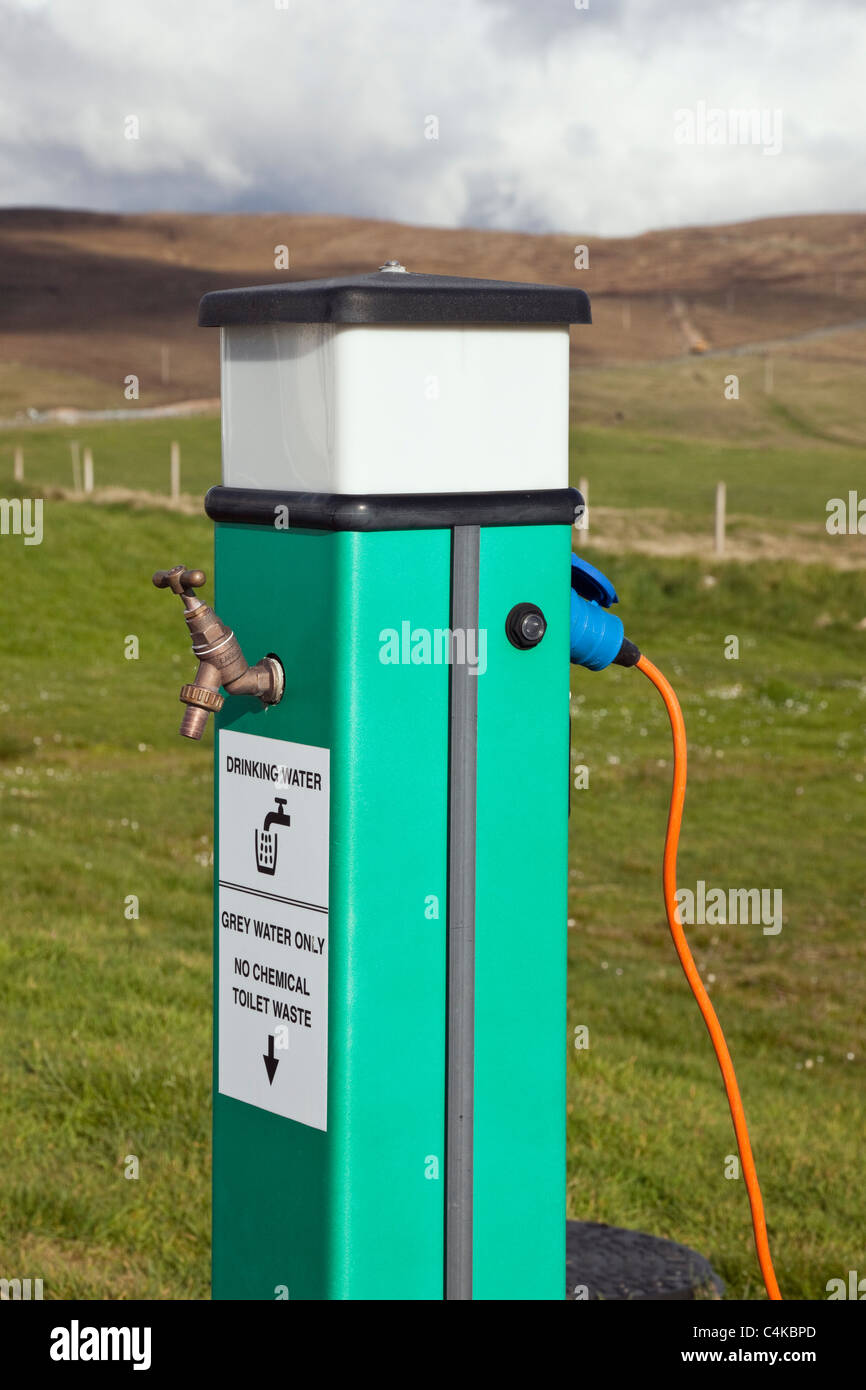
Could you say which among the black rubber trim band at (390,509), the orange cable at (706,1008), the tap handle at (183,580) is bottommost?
the orange cable at (706,1008)

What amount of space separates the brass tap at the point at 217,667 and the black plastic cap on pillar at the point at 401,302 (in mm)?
470

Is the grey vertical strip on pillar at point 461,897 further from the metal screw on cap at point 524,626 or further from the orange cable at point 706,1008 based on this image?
the orange cable at point 706,1008

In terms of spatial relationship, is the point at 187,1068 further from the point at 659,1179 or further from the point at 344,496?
the point at 344,496

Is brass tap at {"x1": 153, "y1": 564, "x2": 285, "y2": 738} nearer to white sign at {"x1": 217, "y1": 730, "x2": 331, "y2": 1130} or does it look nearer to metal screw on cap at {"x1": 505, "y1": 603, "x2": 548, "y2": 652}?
white sign at {"x1": 217, "y1": 730, "x2": 331, "y2": 1130}

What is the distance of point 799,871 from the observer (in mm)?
10586

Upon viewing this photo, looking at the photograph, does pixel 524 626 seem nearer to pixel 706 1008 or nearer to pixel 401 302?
pixel 401 302

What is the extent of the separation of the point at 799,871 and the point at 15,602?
11324mm

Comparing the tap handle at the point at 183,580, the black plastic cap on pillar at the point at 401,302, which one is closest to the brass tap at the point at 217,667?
the tap handle at the point at 183,580

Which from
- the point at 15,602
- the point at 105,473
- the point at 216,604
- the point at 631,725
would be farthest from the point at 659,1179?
the point at 105,473

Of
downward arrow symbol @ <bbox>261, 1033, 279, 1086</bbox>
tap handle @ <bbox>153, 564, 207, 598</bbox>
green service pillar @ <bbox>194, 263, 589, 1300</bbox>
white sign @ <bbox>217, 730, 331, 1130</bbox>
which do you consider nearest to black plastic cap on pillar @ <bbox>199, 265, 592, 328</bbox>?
green service pillar @ <bbox>194, 263, 589, 1300</bbox>

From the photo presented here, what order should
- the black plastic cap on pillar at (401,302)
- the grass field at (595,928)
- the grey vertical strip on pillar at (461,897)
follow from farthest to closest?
the grass field at (595,928) → the grey vertical strip on pillar at (461,897) → the black plastic cap on pillar at (401,302)

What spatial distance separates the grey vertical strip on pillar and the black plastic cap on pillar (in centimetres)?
36

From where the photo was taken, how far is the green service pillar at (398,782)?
2721 mm

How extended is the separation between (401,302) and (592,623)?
75 cm
